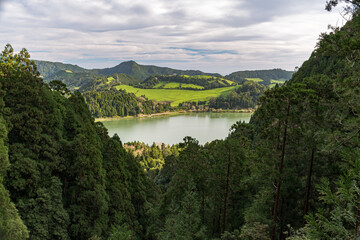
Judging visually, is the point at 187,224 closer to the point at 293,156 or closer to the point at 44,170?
the point at 293,156

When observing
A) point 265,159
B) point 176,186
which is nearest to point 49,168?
point 176,186

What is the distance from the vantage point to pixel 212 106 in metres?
191

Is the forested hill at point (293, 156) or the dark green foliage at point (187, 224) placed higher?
the forested hill at point (293, 156)

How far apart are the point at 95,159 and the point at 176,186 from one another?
595 centimetres

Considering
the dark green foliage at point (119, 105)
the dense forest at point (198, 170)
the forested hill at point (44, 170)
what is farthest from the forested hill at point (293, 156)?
the dark green foliage at point (119, 105)

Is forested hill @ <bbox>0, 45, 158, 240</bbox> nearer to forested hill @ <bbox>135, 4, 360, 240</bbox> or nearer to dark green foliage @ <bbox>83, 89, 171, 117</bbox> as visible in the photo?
forested hill @ <bbox>135, 4, 360, 240</bbox>

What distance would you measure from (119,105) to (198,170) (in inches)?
6918

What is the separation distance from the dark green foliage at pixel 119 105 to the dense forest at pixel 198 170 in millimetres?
161822

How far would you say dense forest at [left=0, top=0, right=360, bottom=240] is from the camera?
9398 mm

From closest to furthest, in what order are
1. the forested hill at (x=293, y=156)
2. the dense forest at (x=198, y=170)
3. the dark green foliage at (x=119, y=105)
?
the forested hill at (x=293, y=156)
the dense forest at (x=198, y=170)
the dark green foliage at (x=119, y=105)

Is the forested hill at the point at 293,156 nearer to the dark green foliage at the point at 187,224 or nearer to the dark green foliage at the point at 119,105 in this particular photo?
the dark green foliage at the point at 187,224

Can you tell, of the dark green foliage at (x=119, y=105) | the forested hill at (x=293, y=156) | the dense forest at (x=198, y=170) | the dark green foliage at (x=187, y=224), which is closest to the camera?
the forested hill at (x=293, y=156)

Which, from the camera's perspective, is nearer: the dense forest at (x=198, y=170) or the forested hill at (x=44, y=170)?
the dense forest at (x=198, y=170)

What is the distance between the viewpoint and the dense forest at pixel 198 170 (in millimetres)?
9398
